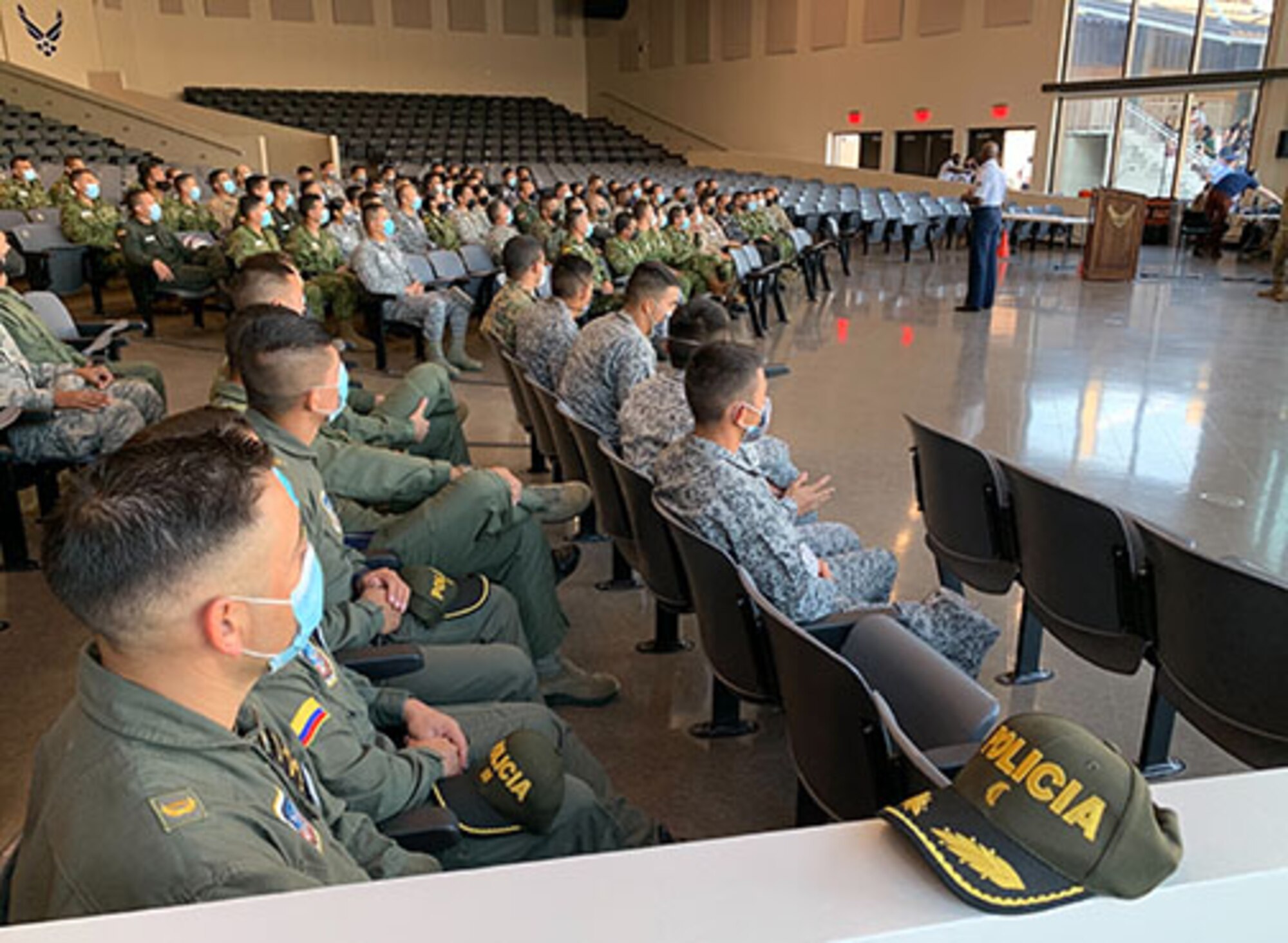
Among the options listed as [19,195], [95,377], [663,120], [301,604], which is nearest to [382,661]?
[301,604]

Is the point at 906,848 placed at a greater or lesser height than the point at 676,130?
lesser

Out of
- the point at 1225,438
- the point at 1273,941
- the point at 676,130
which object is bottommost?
the point at 1225,438

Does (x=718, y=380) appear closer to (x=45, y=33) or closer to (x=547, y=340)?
(x=547, y=340)

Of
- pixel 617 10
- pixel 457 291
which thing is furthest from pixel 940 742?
pixel 617 10

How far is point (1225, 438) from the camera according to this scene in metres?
4.96

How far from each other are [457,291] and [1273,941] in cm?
684

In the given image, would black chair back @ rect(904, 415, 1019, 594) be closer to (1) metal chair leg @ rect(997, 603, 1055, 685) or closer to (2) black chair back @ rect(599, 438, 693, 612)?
(1) metal chair leg @ rect(997, 603, 1055, 685)

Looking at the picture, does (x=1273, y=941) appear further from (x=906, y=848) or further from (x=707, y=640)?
(x=707, y=640)

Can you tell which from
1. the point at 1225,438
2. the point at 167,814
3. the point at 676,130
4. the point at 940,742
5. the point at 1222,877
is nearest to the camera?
the point at 1222,877

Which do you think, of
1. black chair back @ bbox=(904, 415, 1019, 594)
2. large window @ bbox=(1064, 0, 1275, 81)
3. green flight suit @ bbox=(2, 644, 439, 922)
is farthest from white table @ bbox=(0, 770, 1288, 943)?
large window @ bbox=(1064, 0, 1275, 81)

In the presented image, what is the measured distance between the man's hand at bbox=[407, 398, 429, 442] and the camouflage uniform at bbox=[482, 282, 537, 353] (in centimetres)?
116

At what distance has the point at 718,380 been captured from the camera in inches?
88.9

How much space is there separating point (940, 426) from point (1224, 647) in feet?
11.3

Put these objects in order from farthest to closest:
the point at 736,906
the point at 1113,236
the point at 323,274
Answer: the point at 1113,236 < the point at 323,274 < the point at 736,906
